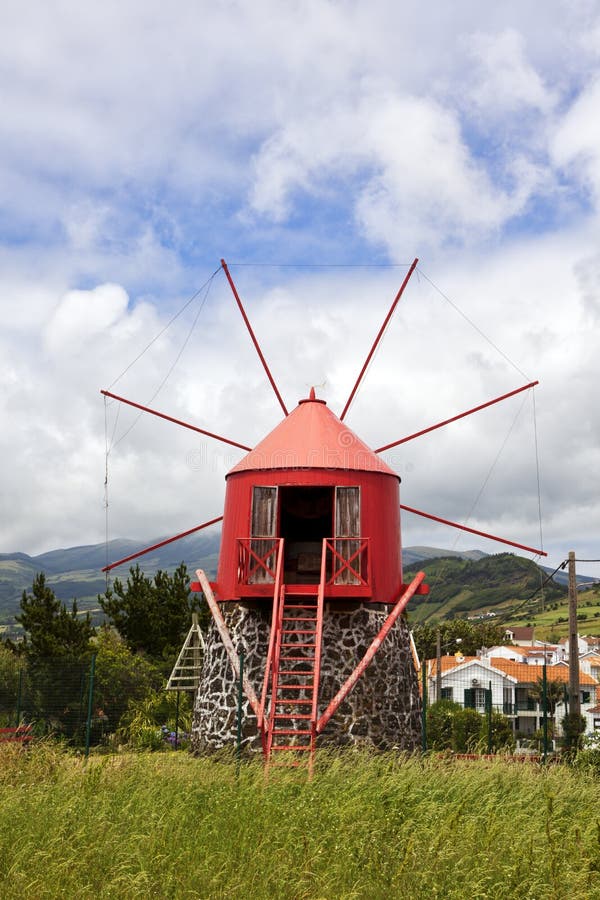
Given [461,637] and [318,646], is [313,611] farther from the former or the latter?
[461,637]

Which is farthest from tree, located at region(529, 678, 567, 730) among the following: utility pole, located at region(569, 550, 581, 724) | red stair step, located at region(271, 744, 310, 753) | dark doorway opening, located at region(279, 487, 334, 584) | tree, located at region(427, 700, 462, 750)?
red stair step, located at region(271, 744, 310, 753)

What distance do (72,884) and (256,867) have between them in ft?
5.91

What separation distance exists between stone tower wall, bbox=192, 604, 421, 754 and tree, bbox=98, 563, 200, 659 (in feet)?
53.7

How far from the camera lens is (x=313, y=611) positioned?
19531 mm

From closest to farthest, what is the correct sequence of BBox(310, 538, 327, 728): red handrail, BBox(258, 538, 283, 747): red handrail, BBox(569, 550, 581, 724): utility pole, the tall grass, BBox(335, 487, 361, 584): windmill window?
the tall grass < BBox(310, 538, 327, 728): red handrail < BBox(258, 538, 283, 747): red handrail < BBox(335, 487, 361, 584): windmill window < BBox(569, 550, 581, 724): utility pole

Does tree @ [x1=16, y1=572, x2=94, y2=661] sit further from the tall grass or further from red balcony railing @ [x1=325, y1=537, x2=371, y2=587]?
the tall grass

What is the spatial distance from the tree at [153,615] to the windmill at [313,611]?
15.3 meters

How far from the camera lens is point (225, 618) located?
811 inches

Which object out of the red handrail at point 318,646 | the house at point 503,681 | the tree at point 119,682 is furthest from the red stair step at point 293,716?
the house at point 503,681

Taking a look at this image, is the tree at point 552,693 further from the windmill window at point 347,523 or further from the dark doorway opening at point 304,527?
the windmill window at point 347,523

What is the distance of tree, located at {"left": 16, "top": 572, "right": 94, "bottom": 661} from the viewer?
32969mm

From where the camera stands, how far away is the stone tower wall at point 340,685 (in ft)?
61.9

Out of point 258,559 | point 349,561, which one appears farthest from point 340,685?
point 258,559

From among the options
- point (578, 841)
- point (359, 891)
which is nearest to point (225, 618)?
point (578, 841)
